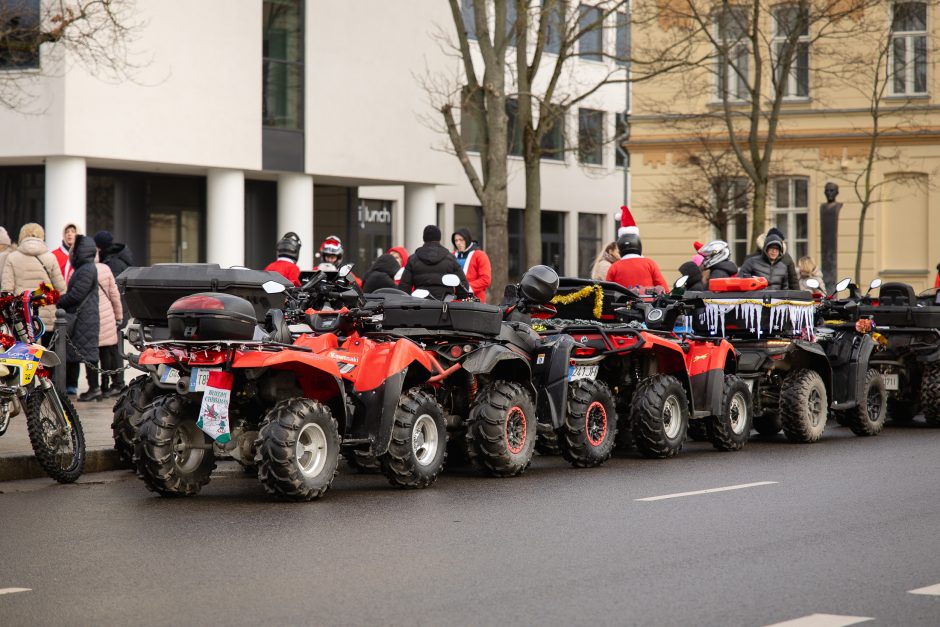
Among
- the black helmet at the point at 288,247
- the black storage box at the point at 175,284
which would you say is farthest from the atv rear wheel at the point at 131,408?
the black helmet at the point at 288,247

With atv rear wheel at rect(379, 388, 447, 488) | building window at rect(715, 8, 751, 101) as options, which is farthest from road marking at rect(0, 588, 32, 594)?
building window at rect(715, 8, 751, 101)

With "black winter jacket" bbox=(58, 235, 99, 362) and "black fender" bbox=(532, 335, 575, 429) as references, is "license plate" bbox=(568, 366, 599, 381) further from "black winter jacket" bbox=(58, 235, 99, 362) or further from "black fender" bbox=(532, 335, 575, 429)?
"black winter jacket" bbox=(58, 235, 99, 362)

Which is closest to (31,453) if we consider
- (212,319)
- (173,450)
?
(173,450)

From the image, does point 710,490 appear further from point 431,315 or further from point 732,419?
point 732,419

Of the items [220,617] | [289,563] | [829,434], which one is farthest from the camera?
[829,434]

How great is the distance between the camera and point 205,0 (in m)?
35.6

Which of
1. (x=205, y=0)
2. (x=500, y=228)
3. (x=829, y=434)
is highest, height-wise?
(x=205, y=0)

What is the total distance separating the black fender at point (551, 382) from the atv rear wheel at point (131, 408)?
2.89 metres

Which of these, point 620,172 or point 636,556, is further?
point 620,172

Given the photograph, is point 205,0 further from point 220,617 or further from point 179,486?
point 220,617

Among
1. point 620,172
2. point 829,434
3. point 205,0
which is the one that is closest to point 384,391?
point 829,434

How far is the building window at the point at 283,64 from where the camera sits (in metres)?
37.8

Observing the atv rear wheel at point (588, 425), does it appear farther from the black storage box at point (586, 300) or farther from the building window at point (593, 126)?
the building window at point (593, 126)

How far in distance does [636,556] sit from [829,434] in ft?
29.0
